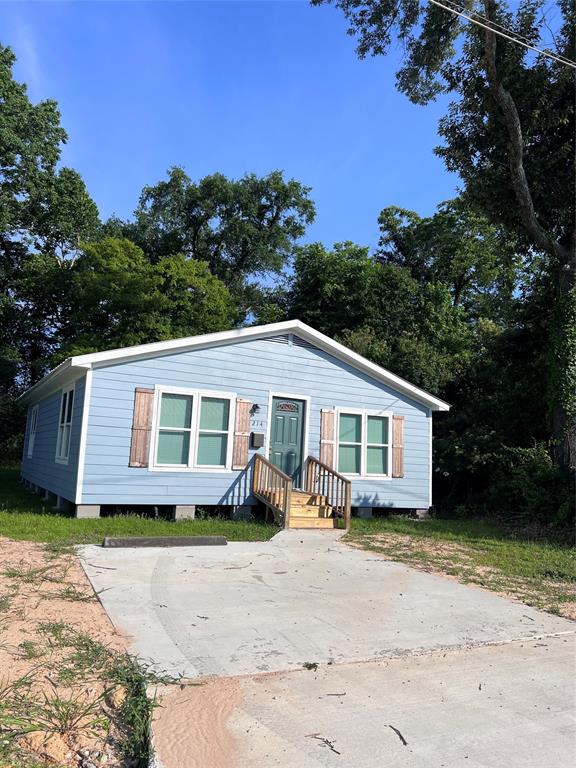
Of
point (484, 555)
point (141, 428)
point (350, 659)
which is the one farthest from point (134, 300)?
point (350, 659)

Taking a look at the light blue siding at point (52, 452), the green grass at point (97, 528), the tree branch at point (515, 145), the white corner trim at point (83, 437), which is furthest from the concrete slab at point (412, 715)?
the tree branch at point (515, 145)

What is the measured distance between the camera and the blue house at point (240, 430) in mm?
10141

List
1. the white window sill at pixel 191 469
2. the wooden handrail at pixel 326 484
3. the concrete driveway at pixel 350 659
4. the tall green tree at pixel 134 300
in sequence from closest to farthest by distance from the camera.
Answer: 1. the concrete driveway at pixel 350 659
2. the white window sill at pixel 191 469
3. the wooden handrail at pixel 326 484
4. the tall green tree at pixel 134 300

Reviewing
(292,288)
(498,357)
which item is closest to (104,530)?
(498,357)

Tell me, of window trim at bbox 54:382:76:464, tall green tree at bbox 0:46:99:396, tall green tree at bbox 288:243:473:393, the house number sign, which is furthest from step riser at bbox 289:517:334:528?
tall green tree at bbox 0:46:99:396

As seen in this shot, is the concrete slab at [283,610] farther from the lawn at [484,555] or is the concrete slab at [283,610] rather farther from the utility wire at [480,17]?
the utility wire at [480,17]

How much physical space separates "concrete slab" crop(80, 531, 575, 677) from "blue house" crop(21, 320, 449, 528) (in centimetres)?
304

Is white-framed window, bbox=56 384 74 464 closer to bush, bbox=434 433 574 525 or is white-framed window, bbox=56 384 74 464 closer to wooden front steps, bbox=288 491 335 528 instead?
wooden front steps, bbox=288 491 335 528

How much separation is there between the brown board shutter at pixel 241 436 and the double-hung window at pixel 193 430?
0.13 metres

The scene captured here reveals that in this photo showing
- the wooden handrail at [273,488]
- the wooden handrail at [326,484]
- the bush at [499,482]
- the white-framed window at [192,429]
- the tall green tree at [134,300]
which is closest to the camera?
the wooden handrail at [273,488]

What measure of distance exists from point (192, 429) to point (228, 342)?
192 cm

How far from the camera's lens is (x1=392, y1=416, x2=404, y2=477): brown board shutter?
1291cm

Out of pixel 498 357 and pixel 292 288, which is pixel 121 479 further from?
pixel 292 288

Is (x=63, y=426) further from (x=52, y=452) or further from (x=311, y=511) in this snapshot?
(x=311, y=511)
